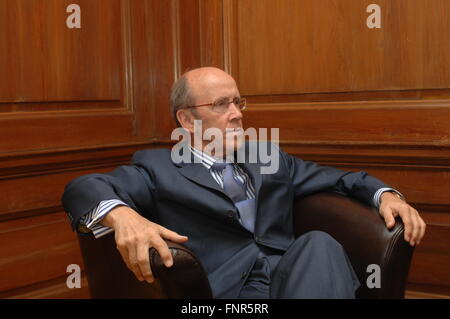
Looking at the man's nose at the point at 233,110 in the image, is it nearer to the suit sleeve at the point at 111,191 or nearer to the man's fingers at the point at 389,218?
the suit sleeve at the point at 111,191

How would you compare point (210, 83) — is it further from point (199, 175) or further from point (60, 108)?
point (60, 108)

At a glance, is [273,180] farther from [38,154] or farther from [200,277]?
[38,154]

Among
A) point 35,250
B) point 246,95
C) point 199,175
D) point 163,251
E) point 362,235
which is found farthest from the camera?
point 246,95

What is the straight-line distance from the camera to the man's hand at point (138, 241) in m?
1.65

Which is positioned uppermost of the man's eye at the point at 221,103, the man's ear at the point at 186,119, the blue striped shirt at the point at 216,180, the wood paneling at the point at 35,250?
the man's eye at the point at 221,103

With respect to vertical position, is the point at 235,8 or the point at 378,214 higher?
the point at 235,8

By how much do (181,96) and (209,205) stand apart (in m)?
0.49

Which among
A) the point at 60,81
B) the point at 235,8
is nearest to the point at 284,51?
the point at 235,8

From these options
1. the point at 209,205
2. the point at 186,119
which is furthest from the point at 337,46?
the point at 209,205

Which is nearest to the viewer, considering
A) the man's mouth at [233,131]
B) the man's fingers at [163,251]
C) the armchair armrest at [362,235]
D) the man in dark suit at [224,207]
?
the man's fingers at [163,251]

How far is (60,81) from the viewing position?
2.68m

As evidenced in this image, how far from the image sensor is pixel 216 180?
2227 mm

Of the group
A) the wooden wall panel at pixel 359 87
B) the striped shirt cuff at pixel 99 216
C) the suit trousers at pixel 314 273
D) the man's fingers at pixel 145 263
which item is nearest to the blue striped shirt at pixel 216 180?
the striped shirt cuff at pixel 99 216

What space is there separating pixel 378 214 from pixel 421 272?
82 cm
